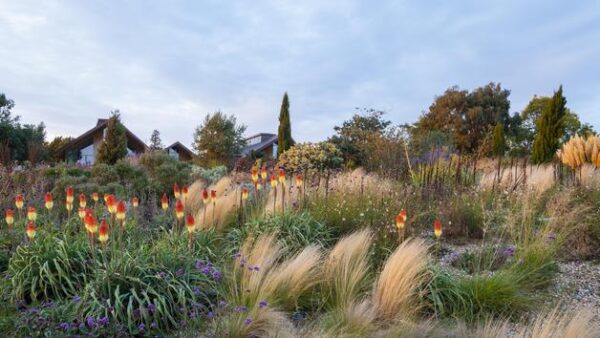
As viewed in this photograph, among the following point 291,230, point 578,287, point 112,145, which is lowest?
point 578,287

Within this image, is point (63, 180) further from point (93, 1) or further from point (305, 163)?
point (305, 163)

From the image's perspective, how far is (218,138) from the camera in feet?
96.0

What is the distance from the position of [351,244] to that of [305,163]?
9.58m

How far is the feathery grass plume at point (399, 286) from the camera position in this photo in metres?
2.93

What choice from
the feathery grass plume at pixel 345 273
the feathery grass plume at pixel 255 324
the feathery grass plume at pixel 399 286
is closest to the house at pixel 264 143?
the feathery grass plume at pixel 345 273

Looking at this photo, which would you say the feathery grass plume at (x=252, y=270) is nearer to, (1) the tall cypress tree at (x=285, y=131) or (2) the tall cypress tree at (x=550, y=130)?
(2) the tall cypress tree at (x=550, y=130)

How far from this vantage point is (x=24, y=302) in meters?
3.02

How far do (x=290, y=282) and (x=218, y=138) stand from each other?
26807mm

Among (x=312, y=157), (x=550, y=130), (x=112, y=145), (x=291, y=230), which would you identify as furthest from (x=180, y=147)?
(x=291, y=230)

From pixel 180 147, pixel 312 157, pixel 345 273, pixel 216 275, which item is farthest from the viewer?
pixel 180 147

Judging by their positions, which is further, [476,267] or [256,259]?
[476,267]

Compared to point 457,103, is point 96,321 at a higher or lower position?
lower

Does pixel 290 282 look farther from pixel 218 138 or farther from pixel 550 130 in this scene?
pixel 218 138

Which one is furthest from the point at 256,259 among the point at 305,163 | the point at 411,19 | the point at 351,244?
the point at 305,163
